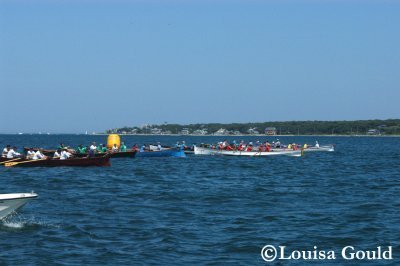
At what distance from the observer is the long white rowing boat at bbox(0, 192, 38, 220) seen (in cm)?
1869

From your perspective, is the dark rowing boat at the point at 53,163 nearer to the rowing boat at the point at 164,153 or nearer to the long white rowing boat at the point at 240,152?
the rowing boat at the point at 164,153

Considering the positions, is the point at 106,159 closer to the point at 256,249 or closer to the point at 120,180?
the point at 120,180

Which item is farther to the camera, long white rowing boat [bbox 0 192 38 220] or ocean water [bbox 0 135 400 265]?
long white rowing boat [bbox 0 192 38 220]

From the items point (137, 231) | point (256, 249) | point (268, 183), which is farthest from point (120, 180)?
point (256, 249)

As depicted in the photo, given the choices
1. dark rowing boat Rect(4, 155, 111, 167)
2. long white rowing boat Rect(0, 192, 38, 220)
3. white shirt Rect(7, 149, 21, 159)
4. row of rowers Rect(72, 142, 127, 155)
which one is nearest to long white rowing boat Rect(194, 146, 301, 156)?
row of rowers Rect(72, 142, 127, 155)


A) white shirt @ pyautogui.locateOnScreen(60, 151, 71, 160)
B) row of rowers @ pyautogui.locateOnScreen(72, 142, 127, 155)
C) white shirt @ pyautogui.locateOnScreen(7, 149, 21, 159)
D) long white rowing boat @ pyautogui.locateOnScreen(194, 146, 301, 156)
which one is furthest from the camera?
long white rowing boat @ pyautogui.locateOnScreen(194, 146, 301, 156)

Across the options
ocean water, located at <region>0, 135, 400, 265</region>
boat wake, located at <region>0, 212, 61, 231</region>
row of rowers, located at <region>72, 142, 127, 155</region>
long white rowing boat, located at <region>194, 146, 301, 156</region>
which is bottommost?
ocean water, located at <region>0, 135, 400, 265</region>

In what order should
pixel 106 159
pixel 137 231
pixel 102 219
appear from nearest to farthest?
pixel 137 231 < pixel 102 219 < pixel 106 159

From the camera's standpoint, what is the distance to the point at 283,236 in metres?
18.8

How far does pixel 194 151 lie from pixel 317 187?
1558 inches

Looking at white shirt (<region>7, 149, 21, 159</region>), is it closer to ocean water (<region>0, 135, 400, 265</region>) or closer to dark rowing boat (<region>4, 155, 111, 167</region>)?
dark rowing boat (<region>4, 155, 111, 167</region>)

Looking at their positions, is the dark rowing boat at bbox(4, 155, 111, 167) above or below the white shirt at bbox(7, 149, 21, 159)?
below

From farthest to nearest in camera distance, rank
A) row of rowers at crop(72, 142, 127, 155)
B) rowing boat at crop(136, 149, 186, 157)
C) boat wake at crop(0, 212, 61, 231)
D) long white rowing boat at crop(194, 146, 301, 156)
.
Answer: long white rowing boat at crop(194, 146, 301, 156)
rowing boat at crop(136, 149, 186, 157)
row of rowers at crop(72, 142, 127, 155)
boat wake at crop(0, 212, 61, 231)

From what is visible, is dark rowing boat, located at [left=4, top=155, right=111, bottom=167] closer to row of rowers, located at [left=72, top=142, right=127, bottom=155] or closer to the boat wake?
row of rowers, located at [left=72, top=142, right=127, bottom=155]
